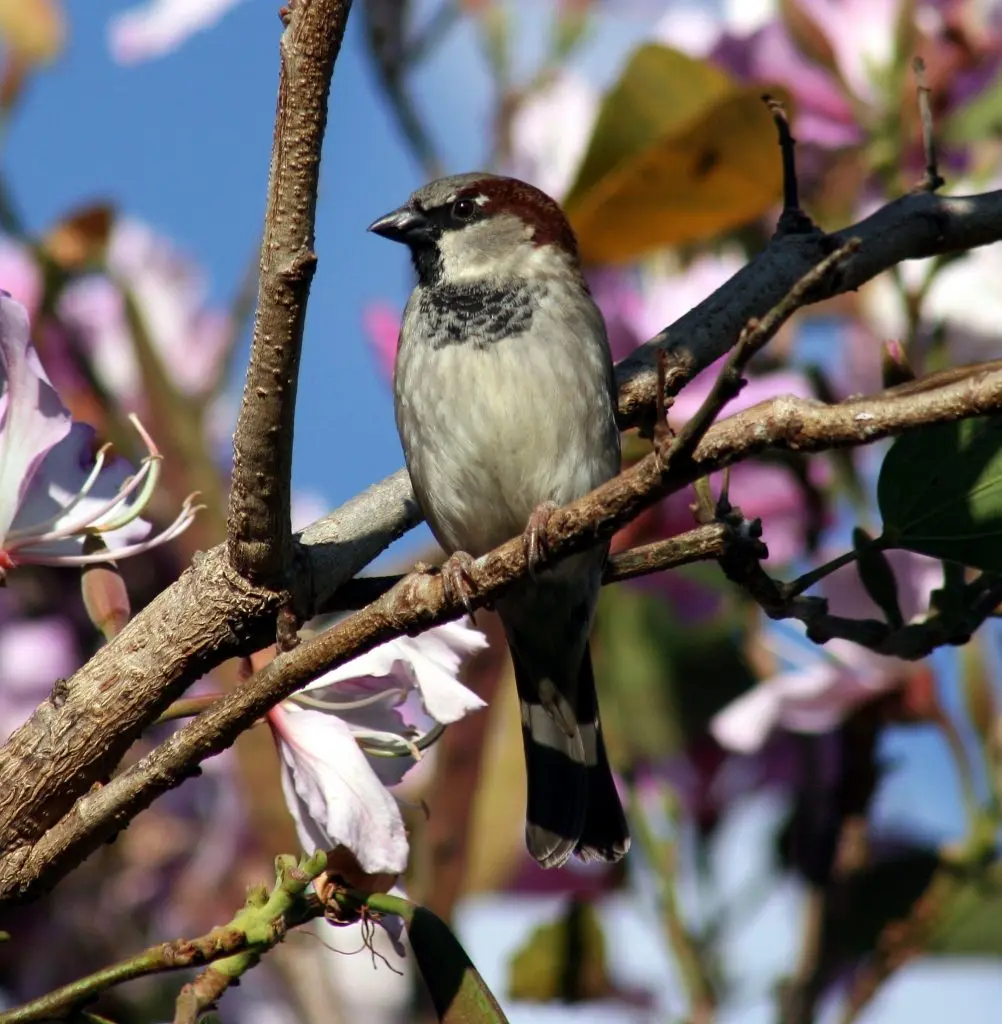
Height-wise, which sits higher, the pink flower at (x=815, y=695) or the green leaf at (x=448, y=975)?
the green leaf at (x=448, y=975)

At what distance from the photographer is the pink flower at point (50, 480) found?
133cm

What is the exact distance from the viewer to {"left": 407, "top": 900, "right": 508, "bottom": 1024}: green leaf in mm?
1132

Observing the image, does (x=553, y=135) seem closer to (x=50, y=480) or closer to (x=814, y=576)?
(x=50, y=480)

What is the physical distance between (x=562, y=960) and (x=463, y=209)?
46.5 inches

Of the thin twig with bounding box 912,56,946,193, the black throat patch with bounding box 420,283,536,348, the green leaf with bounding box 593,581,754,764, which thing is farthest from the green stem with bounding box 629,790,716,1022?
the thin twig with bounding box 912,56,946,193

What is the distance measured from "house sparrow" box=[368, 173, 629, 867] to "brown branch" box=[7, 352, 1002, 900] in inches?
37.4

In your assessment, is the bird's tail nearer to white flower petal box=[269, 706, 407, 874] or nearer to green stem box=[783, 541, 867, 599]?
white flower petal box=[269, 706, 407, 874]

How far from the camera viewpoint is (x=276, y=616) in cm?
121

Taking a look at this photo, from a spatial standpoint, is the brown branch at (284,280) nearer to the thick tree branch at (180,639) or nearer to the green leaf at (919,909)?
the thick tree branch at (180,639)

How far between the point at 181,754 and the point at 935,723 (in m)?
1.42

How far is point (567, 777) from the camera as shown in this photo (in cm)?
216

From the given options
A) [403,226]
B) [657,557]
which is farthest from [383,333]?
[657,557]

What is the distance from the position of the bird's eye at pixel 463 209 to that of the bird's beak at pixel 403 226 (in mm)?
50

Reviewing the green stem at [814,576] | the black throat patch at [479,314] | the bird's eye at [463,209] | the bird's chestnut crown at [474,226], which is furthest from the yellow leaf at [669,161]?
the green stem at [814,576]
